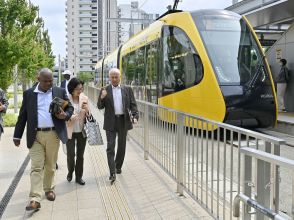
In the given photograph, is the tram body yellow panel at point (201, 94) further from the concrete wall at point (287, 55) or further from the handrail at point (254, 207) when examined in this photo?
the handrail at point (254, 207)

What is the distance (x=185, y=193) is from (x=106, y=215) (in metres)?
1.25

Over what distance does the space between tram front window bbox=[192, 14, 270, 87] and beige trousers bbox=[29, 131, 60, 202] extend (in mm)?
5783

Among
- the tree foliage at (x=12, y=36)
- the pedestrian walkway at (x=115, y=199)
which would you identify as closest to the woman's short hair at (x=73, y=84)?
the pedestrian walkway at (x=115, y=199)

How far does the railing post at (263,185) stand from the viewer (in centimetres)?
288

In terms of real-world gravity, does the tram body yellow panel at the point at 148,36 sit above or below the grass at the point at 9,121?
above

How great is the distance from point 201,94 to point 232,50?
144 centimetres

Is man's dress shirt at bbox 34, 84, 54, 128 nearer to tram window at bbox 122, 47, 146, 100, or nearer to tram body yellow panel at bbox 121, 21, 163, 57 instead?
tram body yellow panel at bbox 121, 21, 163, 57

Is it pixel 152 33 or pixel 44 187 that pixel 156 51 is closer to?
pixel 152 33

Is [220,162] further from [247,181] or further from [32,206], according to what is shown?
[32,206]

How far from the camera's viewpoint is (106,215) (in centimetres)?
497

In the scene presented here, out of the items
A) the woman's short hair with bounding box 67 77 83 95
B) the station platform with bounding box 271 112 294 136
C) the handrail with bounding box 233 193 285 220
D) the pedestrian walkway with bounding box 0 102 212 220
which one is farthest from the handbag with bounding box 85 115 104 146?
the station platform with bounding box 271 112 294 136

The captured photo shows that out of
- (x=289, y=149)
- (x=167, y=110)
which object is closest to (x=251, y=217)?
(x=167, y=110)

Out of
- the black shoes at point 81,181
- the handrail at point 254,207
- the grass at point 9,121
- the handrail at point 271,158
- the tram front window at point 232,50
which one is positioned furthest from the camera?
the grass at point 9,121

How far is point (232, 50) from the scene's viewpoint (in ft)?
35.3
